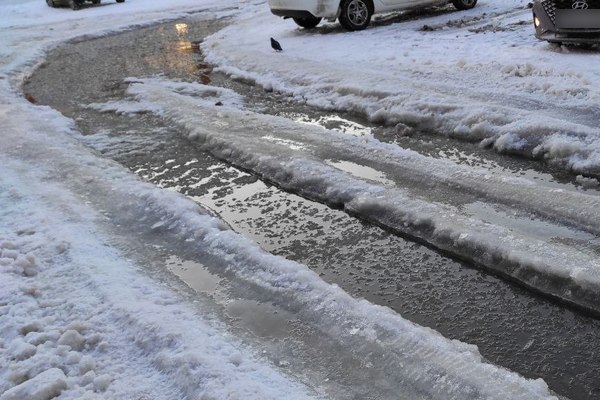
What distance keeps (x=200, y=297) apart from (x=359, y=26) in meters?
9.91

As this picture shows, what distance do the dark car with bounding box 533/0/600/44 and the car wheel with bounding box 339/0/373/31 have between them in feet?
14.3

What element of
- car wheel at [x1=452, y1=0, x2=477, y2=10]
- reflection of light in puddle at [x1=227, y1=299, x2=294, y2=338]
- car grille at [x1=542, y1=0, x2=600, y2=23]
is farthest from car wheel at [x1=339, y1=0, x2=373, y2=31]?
reflection of light in puddle at [x1=227, y1=299, x2=294, y2=338]

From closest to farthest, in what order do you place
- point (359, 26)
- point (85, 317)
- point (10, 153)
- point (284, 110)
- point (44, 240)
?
point (85, 317), point (44, 240), point (10, 153), point (284, 110), point (359, 26)

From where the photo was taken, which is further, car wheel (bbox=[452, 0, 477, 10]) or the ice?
car wheel (bbox=[452, 0, 477, 10])

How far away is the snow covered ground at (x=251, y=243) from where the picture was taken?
2855 millimetres

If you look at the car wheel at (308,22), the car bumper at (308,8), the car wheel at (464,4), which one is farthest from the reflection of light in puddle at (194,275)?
the car wheel at (464,4)

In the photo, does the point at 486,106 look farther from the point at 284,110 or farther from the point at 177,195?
the point at 177,195

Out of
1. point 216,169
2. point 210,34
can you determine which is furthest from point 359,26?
point 216,169

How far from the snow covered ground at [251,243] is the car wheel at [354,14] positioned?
109 inches

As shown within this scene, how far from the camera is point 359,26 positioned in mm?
12312

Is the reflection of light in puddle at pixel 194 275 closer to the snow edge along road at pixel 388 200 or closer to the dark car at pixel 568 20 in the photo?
the snow edge along road at pixel 388 200

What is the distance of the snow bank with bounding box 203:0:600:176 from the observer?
572cm

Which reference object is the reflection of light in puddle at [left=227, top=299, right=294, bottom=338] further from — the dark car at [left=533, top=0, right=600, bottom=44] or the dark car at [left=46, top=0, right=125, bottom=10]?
the dark car at [left=46, top=0, right=125, bottom=10]

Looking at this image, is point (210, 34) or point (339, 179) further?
point (210, 34)
